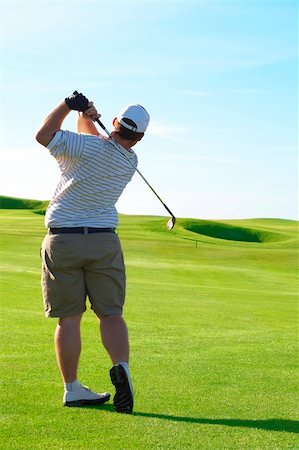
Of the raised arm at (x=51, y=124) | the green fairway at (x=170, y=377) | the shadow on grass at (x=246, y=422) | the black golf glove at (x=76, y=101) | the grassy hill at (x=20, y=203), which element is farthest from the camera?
the grassy hill at (x=20, y=203)

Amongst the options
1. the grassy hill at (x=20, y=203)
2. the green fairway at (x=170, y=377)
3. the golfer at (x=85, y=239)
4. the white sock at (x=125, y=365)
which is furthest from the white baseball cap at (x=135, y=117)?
the grassy hill at (x=20, y=203)

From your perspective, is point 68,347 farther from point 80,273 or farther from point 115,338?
point 80,273

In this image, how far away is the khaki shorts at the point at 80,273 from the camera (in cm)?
562

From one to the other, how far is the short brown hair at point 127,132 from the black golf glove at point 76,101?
308 mm

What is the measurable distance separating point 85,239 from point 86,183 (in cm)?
40

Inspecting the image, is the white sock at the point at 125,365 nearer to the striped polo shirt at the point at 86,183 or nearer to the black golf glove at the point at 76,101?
the striped polo shirt at the point at 86,183

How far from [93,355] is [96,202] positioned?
7.19 feet

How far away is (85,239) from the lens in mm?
5625

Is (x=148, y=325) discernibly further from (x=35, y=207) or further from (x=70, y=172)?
(x=35, y=207)

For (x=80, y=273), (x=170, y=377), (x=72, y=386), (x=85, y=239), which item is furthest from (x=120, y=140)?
(x=170, y=377)

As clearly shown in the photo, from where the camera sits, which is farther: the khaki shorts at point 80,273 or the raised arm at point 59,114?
the khaki shorts at point 80,273

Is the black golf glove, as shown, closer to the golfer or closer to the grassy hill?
the golfer

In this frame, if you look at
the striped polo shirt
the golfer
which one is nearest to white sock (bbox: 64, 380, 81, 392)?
the golfer

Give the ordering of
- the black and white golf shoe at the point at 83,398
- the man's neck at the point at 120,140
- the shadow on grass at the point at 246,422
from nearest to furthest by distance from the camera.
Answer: the shadow on grass at the point at 246,422
the black and white golf shoe at the point at 83,398
the man's neck at the point at 120,140
